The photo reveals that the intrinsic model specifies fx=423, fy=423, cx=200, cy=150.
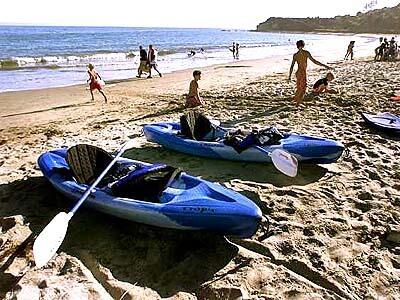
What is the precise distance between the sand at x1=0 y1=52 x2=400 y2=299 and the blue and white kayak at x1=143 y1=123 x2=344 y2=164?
15cm

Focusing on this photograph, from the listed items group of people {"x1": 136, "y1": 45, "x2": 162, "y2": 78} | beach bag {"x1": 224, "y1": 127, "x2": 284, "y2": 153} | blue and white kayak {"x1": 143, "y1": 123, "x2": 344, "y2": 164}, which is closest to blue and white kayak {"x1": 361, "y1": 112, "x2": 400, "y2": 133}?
blue and white kayak {"x1": 143, "y1": 123, "x2": 344, "y2": 164}

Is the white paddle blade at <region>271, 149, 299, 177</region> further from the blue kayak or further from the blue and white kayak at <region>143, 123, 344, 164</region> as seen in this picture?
the blue kayak

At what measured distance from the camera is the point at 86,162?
5086 millimetres

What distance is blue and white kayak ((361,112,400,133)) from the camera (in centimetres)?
720

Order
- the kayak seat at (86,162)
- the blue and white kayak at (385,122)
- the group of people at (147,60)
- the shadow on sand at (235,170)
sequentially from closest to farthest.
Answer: the kayak seat at (86,162) → the shadow on sand at (235,170) → the blue and white kayak at (385,122) → the group of people at (147,60)

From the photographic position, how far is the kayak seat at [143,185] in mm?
4410

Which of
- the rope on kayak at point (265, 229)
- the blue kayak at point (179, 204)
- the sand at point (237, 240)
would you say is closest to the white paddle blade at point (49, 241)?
the sand at point (237, 240)

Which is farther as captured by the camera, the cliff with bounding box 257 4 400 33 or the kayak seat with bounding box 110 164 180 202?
the cliff with bounding box 257 4 400 33

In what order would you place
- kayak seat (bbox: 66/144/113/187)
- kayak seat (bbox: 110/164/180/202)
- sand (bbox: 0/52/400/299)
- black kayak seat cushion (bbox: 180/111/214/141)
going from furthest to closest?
black kayak seat cushion (bbox: 180/111/214/141) < kayak seat (bbox: 66/144/113/187) < kayak seat (bbox: 110/164/180/202) < sand (bbox: 0/52/400/299)

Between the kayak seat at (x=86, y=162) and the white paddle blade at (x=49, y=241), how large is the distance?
3.78 feet

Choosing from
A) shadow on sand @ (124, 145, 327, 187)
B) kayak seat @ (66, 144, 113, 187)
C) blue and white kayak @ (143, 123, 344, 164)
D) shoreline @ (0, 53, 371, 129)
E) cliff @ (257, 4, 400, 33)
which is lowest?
cliff @ (257, 4, 400, 33)

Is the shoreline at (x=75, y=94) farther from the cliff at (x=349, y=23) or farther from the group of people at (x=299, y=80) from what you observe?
the cliff at (x=349, y=23)

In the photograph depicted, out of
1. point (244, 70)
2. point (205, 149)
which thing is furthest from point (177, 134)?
point (244, 70)

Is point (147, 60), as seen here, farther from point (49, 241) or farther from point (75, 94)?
point (49, 241)
